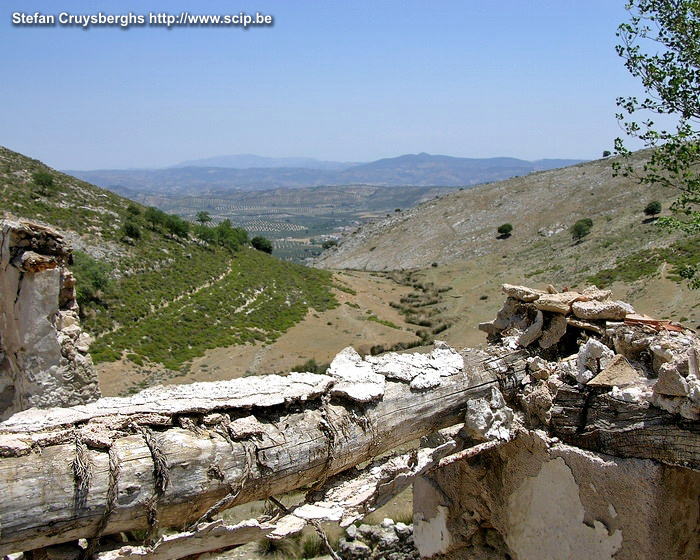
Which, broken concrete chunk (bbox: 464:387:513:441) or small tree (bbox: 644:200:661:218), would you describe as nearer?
broken concrete chunk (bbox: 464:387:513:441)

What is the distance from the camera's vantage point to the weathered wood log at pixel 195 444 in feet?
13.4

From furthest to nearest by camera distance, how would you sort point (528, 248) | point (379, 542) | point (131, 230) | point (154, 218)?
point (528, 248) < point (154, 218) < point (131, 230) < point (379, 542)

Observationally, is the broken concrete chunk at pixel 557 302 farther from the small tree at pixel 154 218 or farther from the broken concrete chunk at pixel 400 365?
the small tree at pixel 154 218

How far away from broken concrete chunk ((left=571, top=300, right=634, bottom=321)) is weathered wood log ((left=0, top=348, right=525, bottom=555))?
2.04m

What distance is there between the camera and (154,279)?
3450cm

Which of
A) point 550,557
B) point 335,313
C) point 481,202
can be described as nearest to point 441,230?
point 481,202

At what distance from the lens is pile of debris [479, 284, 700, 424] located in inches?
219

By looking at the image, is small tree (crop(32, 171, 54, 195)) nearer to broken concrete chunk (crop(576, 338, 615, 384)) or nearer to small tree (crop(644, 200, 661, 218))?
broken concrete chunk (crop(576, 338, 615, 384))

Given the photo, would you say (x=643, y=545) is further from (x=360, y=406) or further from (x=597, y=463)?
(x=360, y=406)

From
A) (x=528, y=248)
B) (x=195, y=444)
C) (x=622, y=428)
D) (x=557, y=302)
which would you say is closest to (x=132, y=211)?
(x=528, y=248)

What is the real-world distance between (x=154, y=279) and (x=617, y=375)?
3231 cm

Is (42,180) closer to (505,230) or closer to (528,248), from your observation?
(528,248)

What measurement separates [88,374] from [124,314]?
25271 millimetres

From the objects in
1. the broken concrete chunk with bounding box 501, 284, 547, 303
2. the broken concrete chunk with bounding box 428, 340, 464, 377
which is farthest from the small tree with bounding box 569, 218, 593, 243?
the broken concrete chunk with bounding box 428, 340, 464, 377
